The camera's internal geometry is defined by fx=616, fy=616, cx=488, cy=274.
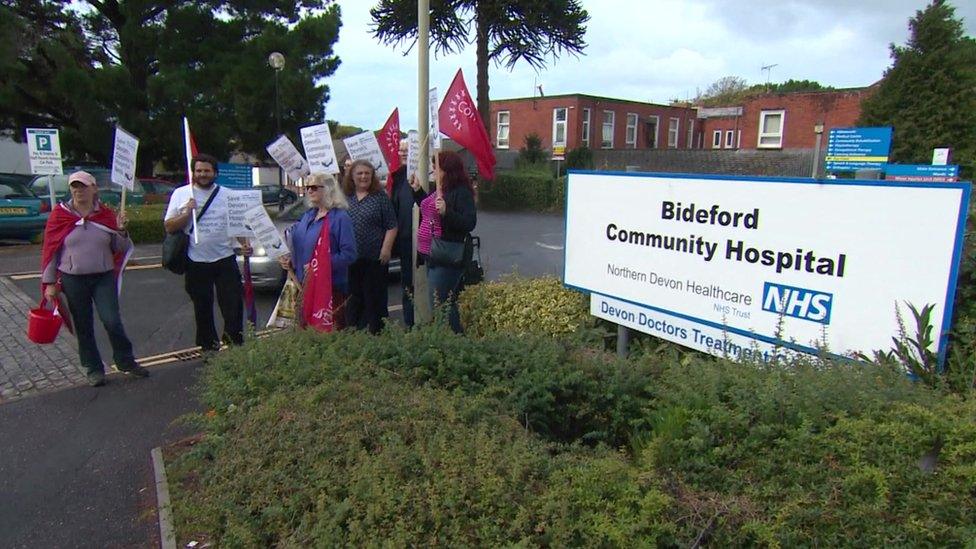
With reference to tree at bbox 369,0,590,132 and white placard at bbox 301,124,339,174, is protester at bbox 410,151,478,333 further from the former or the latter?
tree at bbox 369,0,590,132

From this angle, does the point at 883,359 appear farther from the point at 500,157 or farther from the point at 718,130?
the point at 718,130

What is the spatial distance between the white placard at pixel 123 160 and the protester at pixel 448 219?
2.47 meters

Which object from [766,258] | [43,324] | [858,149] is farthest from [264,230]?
[858,149]

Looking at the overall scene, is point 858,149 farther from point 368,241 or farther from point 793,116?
point 793,116

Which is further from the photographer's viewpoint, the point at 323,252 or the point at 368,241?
the point at 368,241

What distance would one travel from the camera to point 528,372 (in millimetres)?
3150

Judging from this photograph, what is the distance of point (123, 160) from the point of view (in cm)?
517

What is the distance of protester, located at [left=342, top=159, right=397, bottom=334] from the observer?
514 cm

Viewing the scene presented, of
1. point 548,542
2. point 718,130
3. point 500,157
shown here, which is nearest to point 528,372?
point 548,542

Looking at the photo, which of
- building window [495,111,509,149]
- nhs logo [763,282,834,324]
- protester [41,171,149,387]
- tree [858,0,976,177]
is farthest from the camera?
building window [495,111,509,149]

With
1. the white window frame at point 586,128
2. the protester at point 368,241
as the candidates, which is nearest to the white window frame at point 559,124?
the white window frame at point 586,128

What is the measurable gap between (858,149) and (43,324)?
60.0 ft

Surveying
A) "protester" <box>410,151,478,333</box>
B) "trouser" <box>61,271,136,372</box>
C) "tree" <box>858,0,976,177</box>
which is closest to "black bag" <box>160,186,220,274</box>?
"trouser" <box>61,271,136,372</box>

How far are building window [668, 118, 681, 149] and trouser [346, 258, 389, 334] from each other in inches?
1702
